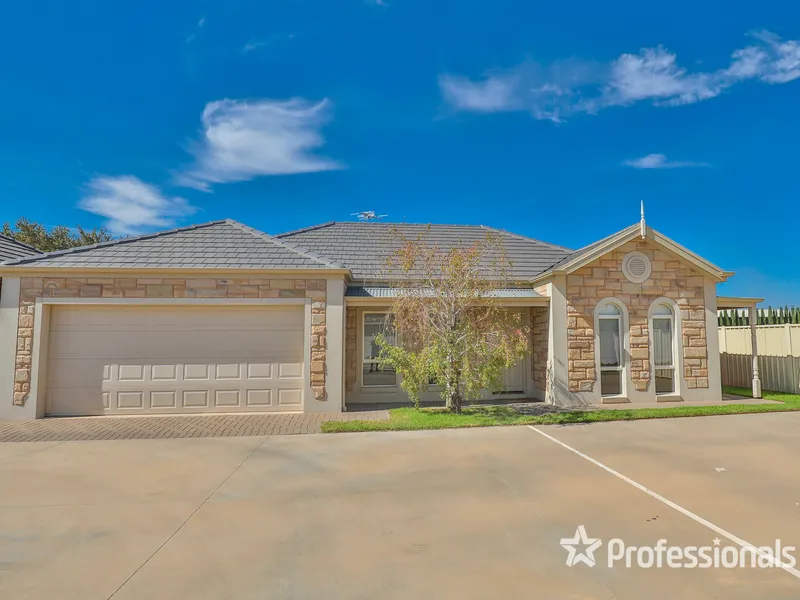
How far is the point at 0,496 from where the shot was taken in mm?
5098

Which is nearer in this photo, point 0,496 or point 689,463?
point 0,496

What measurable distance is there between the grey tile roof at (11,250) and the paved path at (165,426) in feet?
15.5

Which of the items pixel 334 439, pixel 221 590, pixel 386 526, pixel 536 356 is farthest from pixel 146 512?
pixel 536 356

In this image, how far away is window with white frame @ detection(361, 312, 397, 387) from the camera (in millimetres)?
12062

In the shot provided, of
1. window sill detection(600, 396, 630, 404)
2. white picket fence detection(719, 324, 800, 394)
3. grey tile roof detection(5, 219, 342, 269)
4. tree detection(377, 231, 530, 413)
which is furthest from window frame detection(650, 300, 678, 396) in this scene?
grey tile roof detection(5, 219, 342, 269)

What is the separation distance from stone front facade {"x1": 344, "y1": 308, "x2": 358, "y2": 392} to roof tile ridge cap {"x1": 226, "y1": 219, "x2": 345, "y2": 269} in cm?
181

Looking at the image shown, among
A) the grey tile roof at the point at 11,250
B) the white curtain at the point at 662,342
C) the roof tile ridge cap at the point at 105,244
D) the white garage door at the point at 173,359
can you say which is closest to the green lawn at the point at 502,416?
the white curtain at the point at 662,342

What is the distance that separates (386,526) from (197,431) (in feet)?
18.6

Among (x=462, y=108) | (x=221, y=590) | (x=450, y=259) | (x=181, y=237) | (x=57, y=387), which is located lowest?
(x=221, y=590)

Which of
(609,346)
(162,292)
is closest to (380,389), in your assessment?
(162,292)

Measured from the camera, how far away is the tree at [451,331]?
9.60 metres

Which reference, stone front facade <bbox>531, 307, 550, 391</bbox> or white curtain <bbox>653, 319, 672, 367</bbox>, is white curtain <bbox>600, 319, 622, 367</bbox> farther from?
stone front facade <bbox>531, 307, 550, 391</bbox>

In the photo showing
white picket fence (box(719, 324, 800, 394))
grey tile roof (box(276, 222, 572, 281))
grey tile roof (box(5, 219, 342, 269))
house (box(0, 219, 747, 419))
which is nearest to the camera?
house (box(0, 219, 747, 419))

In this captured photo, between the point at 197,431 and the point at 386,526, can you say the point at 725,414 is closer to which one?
the point at 386,526
